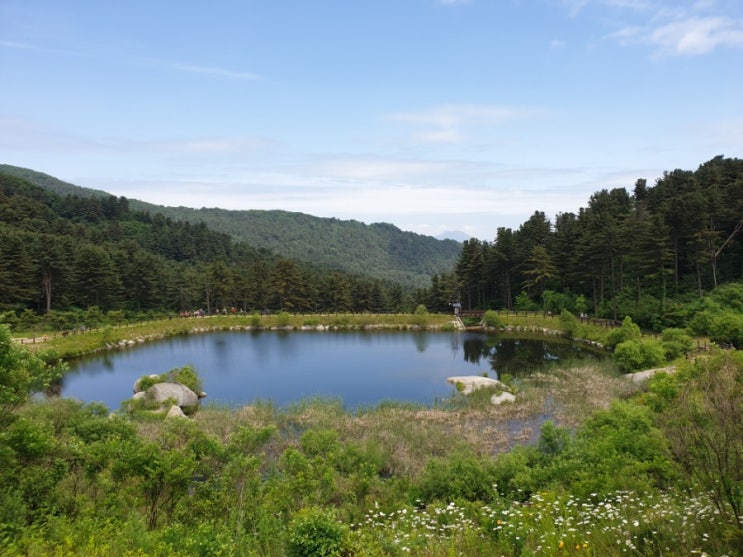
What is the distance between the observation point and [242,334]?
2012 inches

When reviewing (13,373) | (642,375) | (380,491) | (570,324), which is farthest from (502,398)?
(570,324)

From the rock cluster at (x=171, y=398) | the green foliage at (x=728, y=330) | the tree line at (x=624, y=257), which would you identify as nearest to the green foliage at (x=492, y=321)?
the tree line at (x=624, y=257)

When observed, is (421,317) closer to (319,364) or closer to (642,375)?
(319,364)

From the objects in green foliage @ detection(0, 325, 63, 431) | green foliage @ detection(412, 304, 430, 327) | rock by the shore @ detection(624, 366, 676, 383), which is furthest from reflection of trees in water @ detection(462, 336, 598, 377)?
green foliage @ detection(0, 325, 63, 431)

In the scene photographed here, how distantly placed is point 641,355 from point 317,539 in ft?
86.7

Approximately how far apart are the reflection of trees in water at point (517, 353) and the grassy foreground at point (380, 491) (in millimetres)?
16060

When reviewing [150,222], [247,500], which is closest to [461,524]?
[247,500]

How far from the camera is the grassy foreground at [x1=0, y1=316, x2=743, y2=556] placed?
19.9ft

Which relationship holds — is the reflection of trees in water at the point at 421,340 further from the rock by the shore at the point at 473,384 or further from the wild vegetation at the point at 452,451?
the rock by the shore at the point at 473,384

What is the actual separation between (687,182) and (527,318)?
25.6 meters

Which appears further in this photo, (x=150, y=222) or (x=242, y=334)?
(x=150, y=222)

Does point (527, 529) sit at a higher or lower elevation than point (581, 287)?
lower

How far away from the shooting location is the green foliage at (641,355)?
26844 millimetres

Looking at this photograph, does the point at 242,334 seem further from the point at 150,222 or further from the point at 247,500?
the point at 150,222
